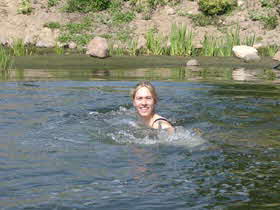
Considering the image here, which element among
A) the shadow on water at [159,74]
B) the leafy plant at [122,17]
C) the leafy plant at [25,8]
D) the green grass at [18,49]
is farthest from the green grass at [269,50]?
the leafy plant at [25,8]

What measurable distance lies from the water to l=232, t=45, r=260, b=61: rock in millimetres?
6304

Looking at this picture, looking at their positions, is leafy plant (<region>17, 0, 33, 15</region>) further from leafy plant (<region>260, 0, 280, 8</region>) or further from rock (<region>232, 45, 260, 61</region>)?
leafy plant (<region>260, 0, 280, 8</region>)

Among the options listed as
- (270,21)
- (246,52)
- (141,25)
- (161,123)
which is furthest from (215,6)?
(161,123)

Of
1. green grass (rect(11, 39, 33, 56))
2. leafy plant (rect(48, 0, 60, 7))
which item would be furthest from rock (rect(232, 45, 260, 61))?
leafy plant (rect(48, 0, 60, 7))

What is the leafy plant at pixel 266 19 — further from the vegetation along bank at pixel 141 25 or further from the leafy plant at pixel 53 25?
the leafy plant at pixel 53 25

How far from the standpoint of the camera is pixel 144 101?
8195 mm

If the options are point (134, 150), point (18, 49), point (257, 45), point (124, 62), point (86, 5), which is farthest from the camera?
point (86, 5)

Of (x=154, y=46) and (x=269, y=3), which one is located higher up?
(x=269, y=3)

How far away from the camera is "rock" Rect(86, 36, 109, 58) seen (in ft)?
62.1

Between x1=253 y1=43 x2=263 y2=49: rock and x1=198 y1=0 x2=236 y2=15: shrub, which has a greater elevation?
x1=198 y1=0 x2=236 y2=15: shrub

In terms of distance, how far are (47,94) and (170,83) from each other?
10.7 feet

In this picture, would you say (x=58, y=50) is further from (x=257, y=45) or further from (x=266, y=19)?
(x=266, y=19)

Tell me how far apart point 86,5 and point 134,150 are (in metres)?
17.7

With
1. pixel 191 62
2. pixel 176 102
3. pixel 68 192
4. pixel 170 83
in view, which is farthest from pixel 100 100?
pixel 191 62
